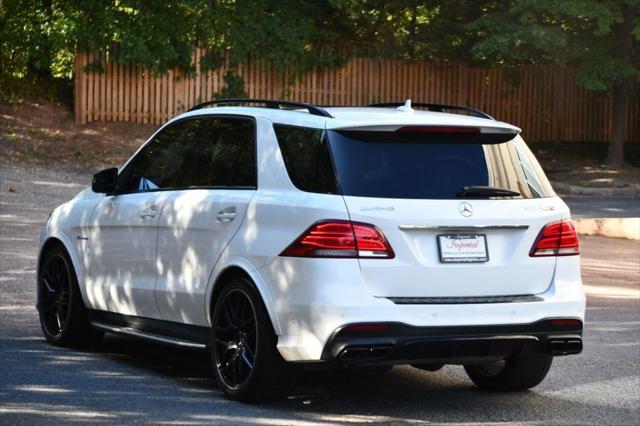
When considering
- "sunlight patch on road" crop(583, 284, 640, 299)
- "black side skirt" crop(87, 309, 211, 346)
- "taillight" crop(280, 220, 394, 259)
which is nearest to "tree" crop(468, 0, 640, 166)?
"sunlight patch on road" crop(583, 284, 640, 299)

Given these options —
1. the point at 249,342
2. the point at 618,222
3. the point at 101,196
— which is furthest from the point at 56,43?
the point at 249,342

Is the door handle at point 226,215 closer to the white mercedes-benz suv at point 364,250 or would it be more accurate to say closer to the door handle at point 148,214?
the white mercedes-benz suv at point 364,250

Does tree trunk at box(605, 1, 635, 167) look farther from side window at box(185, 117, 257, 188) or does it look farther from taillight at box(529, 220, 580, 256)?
taillight at box(529, 220, 580, 256)

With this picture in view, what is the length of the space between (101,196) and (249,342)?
231cm

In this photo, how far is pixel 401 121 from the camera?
765cm

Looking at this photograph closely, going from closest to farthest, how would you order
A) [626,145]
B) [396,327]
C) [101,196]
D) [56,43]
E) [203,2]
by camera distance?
[396,327] < [101,196] < [56,43] < [203,2] < [626,145]

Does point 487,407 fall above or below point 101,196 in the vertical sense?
below

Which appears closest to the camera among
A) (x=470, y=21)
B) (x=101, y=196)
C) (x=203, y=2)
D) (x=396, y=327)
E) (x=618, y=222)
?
(x=396, y=327)

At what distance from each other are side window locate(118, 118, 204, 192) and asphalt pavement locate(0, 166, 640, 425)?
4.00 feet

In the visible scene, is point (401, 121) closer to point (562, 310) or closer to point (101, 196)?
point (562, 310)

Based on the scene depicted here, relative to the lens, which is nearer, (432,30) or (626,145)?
(432,30)

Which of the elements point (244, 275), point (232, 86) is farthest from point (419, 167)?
point (232, 86)

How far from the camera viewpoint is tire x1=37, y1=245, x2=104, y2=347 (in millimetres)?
9672

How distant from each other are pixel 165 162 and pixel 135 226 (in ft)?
1.54
